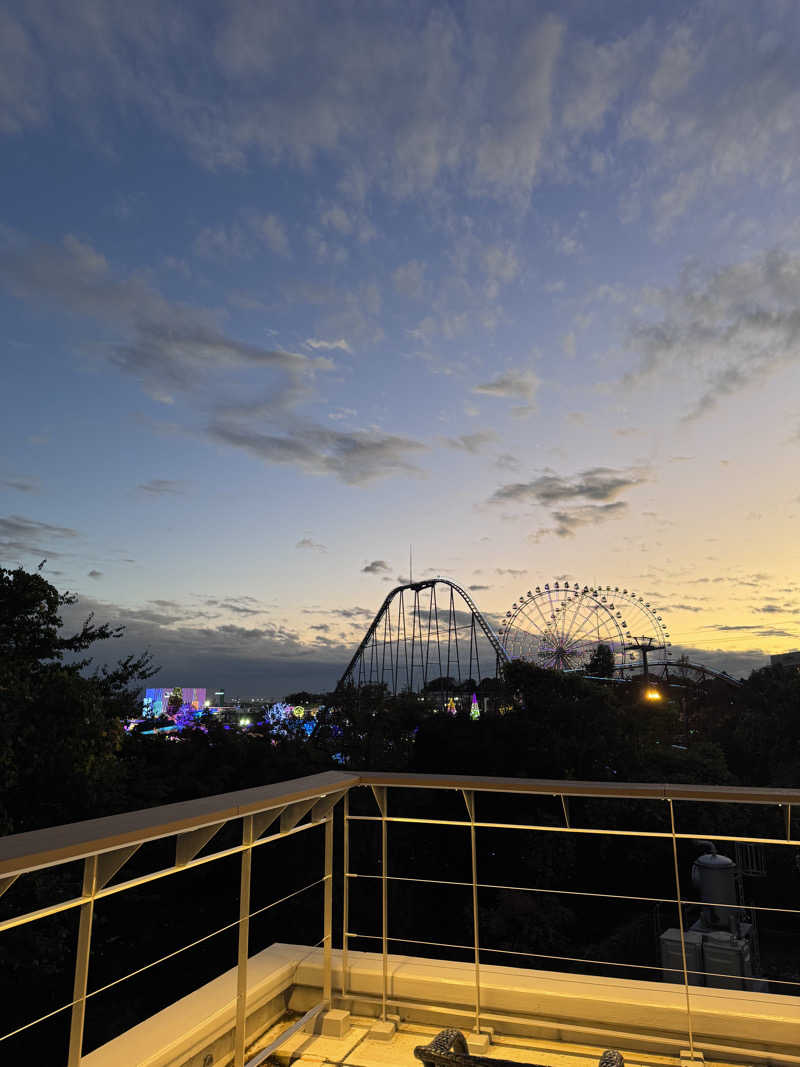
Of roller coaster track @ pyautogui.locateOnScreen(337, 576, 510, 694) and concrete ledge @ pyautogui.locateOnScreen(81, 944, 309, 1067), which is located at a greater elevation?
roller coaster track @ pyautogui.locateOnScreen(337, 576, 510, 694)

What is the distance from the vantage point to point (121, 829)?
1580mm

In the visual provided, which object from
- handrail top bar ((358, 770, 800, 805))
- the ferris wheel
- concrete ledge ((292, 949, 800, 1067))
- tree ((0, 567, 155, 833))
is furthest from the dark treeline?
the ferris wheel

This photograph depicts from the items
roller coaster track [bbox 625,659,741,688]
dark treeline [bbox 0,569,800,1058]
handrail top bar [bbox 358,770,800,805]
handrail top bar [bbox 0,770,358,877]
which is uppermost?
roller coaster track [bbox 625,659,741,688]

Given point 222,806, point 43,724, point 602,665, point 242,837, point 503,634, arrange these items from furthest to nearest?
point 602,665, point 503,634, point 43,724, point 242,837, point 222,806

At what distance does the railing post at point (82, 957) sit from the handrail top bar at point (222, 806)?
0.11 m

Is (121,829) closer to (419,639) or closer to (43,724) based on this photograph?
(43,724)

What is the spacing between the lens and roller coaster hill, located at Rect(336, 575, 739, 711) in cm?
3466

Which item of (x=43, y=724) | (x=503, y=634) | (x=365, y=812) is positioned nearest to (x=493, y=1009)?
(x=43, y=724)

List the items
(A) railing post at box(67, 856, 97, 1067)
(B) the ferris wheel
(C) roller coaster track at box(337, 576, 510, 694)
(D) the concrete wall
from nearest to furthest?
(A) railing post at box(67, 856, 97, 1067) < (D) the concrete wall < (C) roller coaster track at box(337, 576, 510, 694) < (B) the ferris wheel

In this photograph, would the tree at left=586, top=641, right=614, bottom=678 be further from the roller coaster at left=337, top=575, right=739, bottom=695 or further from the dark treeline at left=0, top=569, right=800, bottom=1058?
the dark treeline at left=0, top=569, right=800, bottom=1058

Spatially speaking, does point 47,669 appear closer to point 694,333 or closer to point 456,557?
point 694,333

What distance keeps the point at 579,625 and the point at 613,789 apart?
111 ft

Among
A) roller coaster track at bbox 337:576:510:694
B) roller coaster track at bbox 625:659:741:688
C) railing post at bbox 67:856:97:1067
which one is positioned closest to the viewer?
railing post at bbox 67:856:97:1067

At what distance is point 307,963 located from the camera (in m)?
3.34
